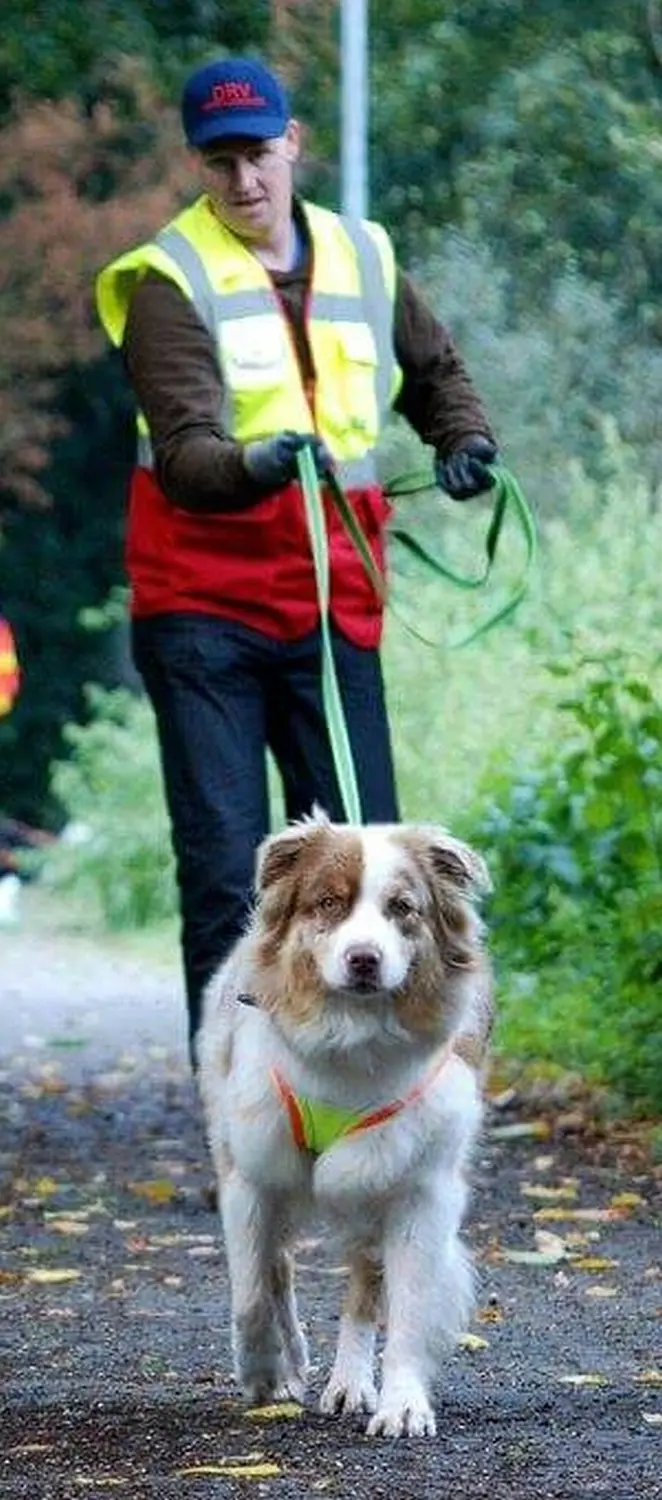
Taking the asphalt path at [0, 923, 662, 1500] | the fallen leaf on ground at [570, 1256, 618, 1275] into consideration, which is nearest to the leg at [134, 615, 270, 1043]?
the asphalt path at [0, 923, 662, 1500]

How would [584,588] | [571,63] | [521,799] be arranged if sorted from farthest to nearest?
1. [571,63]
2. [584,588]
3. [521,799]

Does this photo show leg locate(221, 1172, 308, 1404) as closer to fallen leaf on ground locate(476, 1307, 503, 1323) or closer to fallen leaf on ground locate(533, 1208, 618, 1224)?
fallen leaf on ground locate(476, 1307, 503, 1323)

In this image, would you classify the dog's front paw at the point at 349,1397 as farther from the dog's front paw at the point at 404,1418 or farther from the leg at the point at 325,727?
the leg at the point at 325,727

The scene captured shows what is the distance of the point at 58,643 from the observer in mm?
30672

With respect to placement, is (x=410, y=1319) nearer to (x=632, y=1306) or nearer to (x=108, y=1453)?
(x=108, y=1453)

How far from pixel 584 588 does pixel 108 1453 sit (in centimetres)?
1346

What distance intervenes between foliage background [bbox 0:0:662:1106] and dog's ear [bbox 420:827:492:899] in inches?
224

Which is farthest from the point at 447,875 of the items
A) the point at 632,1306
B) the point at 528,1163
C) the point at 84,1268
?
the point at 528,1163

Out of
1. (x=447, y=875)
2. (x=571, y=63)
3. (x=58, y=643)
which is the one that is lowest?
(x=58, y=643)

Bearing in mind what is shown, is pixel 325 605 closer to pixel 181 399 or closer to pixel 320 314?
pixel 181 399

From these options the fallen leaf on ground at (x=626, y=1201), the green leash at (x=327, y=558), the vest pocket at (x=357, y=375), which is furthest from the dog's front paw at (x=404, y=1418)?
the fallen leaf on ground at (x=626, y=1201)

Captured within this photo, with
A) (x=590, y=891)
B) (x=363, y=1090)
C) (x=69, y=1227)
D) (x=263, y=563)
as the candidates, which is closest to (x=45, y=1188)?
(x=69, y=1227)

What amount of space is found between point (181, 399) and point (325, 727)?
759 mm

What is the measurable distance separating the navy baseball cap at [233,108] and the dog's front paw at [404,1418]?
3.18 meters
